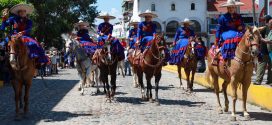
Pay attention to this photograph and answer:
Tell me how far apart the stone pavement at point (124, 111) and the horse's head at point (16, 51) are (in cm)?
142

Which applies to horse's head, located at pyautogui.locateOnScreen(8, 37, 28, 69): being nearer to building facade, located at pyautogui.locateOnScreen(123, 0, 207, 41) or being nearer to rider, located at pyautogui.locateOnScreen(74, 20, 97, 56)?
rider, located at pyautogui.locateOnScreen(74, 20, 97, 56)

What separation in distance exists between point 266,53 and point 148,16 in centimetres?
483

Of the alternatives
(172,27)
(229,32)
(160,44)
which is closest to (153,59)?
(160,44)

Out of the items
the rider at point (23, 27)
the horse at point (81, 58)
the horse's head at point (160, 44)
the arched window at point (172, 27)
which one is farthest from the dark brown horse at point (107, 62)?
the arched window at point (172, 27)

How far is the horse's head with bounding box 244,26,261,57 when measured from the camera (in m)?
11.3

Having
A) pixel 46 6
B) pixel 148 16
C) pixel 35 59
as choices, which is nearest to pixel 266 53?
pixel 148 16

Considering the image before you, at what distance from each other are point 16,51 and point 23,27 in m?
1.16

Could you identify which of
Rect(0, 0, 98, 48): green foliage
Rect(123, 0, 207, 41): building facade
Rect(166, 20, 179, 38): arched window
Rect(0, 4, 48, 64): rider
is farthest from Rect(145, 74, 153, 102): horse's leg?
Rect(123, 0, 207, 41): building facade

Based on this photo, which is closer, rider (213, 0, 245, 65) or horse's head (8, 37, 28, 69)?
horse's head (8, 37, 28, 69)

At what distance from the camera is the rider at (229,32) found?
1233 cm

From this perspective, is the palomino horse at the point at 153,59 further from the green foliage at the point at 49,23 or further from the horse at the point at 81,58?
the green foliage at the point at 49,23

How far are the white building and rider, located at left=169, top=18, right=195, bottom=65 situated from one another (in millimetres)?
72317

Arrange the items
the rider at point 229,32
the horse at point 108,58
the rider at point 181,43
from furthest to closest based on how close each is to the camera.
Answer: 1. the rider at point 181,43
2. the horse at point 108,58
3. the rider at point 229,32

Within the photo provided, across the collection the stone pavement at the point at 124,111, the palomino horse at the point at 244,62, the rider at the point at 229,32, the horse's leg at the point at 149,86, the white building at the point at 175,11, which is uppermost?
the white building at the point at 175,11
